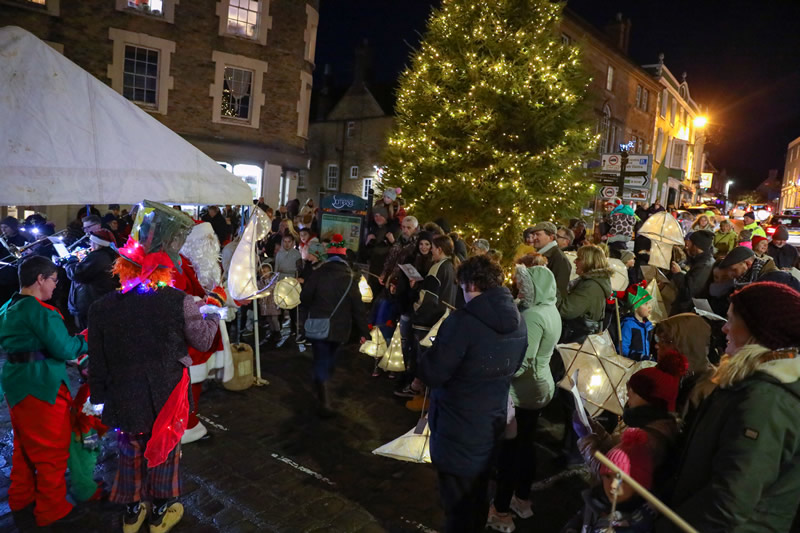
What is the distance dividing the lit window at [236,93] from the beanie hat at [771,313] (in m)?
19.7

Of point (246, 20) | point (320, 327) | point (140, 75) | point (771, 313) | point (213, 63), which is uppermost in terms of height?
point (246, 20)

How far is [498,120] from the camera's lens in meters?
11.9

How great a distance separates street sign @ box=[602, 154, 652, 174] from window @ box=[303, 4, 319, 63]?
484 inches

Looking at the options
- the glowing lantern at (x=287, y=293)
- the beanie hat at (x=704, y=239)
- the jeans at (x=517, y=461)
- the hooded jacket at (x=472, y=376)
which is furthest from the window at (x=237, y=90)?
the hooded jacket at (x=472, y=376)

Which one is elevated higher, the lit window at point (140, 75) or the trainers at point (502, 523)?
the lit window at point (140, 75)

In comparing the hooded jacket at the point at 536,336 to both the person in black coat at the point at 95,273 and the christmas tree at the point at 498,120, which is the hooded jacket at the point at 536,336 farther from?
the christmas tree at the point at 498,120

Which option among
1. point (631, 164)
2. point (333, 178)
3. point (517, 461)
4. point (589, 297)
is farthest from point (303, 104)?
point (517, 461)

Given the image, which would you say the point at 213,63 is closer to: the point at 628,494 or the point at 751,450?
the point at 628,494

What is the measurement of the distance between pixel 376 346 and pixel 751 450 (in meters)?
5.63

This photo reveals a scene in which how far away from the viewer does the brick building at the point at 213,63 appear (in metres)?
16.8

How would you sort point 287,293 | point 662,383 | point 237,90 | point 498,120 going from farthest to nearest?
point 237,90, point 498,120, point 287,293, point 662,383

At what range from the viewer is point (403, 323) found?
6.98m

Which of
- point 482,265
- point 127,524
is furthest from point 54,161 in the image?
point 482,265

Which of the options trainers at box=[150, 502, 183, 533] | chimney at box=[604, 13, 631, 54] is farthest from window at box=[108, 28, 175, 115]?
chimney at box=[604, 13, 631, 54]
